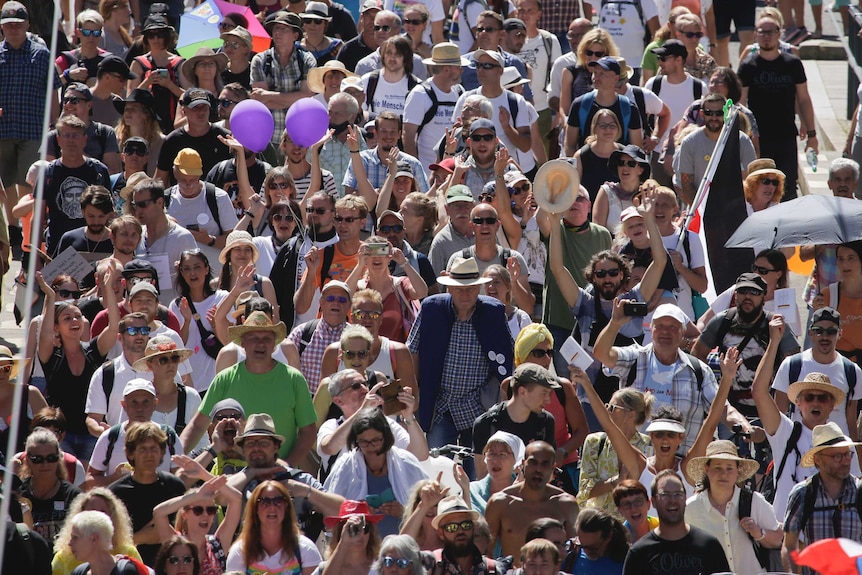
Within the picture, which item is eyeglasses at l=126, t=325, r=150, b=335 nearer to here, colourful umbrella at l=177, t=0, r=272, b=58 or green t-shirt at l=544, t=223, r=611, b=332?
A: green t-shirt at l=544, t=223, r=611, b=332

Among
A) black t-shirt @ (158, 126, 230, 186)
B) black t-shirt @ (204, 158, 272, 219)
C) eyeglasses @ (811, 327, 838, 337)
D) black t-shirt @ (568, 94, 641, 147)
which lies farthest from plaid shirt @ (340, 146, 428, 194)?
eyeglasses @ (811, 327, 838, 337)

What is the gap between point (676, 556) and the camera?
839cm

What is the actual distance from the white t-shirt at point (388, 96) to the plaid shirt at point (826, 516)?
626 centimetres

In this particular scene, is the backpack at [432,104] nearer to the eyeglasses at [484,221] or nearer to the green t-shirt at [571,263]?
the green t-shirt at [571,263]

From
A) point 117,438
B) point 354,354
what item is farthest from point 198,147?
point 117,438

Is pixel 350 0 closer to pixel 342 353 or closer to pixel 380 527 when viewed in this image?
pixel 342 353

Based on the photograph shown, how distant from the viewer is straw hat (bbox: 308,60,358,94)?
46.9 ft

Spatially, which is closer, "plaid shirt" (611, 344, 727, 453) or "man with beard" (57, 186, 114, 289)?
"plaid shirt" (611, 344, 727, 453)

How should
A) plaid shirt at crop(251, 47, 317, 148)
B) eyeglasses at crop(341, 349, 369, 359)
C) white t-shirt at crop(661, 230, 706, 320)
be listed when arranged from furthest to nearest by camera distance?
plaid shirt at crop(251, 47, 317, 148)
white t-shirt at crop(661, 230, 706, 320)
eyeglasses at crop(341, 349, 369, 359)

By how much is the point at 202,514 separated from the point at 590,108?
5.99m

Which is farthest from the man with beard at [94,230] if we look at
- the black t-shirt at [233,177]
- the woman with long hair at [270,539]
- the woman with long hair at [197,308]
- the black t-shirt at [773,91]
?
the black t-shirt at [773,91]

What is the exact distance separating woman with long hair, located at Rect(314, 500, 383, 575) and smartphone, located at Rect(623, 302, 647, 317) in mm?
2457

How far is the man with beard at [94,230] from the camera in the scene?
11805mm

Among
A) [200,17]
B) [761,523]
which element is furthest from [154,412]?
[200,17]
